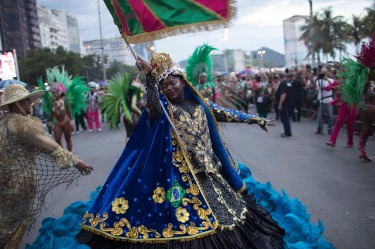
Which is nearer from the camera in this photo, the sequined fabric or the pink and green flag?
the pink and green flag

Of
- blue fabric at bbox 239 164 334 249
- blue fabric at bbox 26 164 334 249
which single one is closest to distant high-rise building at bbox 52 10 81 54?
blue fabric at bbox 26 164 334 249

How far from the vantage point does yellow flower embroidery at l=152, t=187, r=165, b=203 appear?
118 inches

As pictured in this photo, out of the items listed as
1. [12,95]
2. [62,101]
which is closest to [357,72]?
[12,95]

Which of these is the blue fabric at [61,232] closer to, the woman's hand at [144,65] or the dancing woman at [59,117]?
the woman's hand at [144,65]

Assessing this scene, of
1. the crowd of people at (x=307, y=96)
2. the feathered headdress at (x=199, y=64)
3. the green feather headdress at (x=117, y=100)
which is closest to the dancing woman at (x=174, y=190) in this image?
the crowd of people at (x=307, y=96)

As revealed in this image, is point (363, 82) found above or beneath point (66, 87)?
beneath

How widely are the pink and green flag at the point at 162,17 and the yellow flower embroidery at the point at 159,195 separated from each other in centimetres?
124

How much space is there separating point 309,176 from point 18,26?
60.3m

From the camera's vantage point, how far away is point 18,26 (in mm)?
57344

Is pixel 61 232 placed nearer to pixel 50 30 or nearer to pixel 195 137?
pixel 195 137

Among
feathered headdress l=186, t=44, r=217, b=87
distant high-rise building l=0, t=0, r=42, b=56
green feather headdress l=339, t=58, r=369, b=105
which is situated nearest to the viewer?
green feather headdress l=339, t=58, r=369, b=105

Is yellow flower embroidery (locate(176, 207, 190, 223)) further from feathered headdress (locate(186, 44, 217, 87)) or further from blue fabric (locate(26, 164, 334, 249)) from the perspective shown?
feathered headdress (locate(186, 44, 217, 87))

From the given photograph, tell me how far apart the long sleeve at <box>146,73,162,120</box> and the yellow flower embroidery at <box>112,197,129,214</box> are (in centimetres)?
77

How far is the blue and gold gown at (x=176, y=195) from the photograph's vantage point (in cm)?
292
